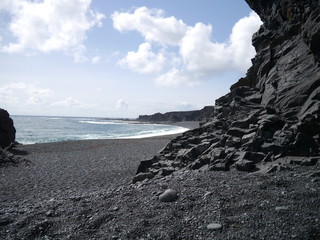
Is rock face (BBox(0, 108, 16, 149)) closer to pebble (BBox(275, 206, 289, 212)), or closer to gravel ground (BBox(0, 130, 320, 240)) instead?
gravel ground (BBox(0, 130, 320, 240))

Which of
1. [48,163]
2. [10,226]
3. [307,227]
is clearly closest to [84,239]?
[10,226]

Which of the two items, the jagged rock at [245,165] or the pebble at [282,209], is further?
the jagged rock at [245,165]

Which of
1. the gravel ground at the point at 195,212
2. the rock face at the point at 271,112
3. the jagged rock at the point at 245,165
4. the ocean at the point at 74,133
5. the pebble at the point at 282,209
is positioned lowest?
the ocean at the point at 74,133

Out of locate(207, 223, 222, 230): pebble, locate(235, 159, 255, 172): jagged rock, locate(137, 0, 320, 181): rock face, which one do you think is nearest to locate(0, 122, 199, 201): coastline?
locate(137, 0, 320, 181): rock face

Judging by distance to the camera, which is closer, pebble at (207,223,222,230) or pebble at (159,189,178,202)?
pebble at (207,223,222,230)

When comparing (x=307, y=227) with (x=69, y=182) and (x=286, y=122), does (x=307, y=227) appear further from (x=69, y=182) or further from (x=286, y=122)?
(x=69, y=182)

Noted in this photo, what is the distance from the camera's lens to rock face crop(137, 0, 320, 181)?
37.7 feet

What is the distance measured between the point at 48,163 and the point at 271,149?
75.5 feet

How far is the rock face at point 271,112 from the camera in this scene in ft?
37.7

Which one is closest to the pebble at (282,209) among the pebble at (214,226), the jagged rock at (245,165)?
the pebble at (214,226)

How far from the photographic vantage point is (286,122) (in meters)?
13.0

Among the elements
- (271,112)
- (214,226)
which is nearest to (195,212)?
(214,226)

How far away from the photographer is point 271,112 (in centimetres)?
1470

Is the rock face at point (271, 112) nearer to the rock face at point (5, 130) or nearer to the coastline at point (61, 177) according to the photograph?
the coastline at point (61, 177)
